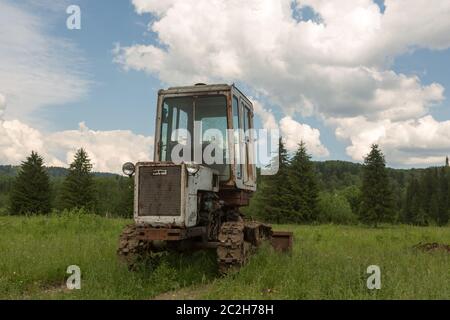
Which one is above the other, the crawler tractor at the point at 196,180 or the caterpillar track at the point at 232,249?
the crawler tractor at the point at 196,180

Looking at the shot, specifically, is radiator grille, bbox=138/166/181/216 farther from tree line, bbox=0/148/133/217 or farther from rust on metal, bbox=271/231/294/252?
tree line, bbox=0/148/133/217

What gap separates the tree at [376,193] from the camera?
5194cm

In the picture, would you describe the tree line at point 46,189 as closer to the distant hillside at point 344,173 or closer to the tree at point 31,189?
the tree at point 31,189

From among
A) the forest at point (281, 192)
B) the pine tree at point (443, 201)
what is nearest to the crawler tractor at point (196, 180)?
the forest at point (281, 192)

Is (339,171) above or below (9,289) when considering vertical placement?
above

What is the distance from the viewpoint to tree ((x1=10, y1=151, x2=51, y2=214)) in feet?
177

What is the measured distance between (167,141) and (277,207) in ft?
146

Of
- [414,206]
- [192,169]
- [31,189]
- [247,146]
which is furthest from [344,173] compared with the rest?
[192,169]

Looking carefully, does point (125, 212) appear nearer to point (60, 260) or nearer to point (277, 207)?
point (277, 207)

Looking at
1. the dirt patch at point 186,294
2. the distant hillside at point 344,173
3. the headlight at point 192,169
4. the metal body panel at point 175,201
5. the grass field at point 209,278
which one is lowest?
the dirt patch at point 186,294

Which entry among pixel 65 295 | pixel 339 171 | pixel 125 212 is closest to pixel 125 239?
pixel 65 295

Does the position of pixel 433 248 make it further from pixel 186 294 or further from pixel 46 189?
pixel 46 189

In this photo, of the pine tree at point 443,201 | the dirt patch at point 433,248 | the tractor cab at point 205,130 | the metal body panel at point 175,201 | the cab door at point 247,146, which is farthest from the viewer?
the pine tree at point 443,201

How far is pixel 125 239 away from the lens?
888 cm
